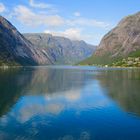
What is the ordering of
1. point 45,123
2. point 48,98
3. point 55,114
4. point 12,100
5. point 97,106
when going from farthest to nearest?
point 48,98, point 12,100, point 97,106, point 55,114, point 45,123

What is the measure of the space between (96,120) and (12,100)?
35744mm

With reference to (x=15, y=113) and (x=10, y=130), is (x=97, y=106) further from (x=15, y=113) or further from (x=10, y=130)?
(x=10, y=130)

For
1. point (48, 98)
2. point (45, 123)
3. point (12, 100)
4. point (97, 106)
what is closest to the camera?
point (45, 123)

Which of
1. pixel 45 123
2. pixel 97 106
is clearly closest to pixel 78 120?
pixel 45 123

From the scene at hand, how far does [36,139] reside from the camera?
148 ft

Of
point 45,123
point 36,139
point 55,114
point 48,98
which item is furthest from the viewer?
point 48,98

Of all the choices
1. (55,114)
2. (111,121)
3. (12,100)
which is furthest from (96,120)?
(12,100)

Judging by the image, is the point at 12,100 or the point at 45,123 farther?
the point at 12,100

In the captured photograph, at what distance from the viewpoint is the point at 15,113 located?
65.8 metres

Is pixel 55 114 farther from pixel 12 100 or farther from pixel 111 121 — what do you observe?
pixel 12 100

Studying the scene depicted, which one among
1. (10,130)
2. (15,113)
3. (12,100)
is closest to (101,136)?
(10,130)

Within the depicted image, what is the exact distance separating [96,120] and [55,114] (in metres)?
10.7

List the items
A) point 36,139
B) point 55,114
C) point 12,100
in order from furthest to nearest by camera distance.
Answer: point 12,100, point 55,114, point 36,139

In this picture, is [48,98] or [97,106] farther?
[48,98]
